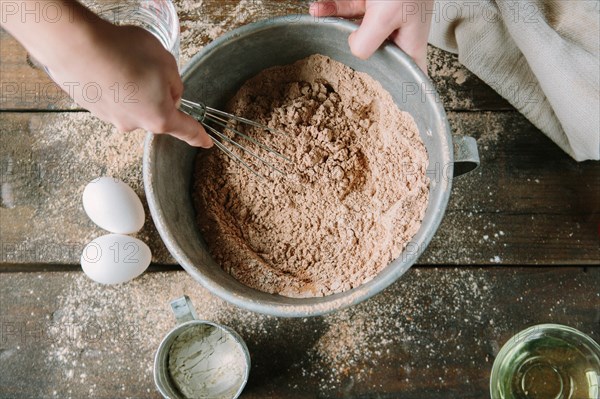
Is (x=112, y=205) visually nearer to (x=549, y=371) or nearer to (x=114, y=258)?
(x=114, y=258)

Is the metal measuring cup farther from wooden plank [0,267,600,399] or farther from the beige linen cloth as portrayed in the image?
the beige linen cloth

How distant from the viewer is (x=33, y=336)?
87cm

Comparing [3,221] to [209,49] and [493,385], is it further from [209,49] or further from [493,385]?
[493,385]

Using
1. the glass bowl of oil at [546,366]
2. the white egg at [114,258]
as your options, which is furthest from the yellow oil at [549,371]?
the white egg at [114,258]

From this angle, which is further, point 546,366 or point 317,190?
point 546,366

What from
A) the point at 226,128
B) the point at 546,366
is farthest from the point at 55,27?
the point at 546,366

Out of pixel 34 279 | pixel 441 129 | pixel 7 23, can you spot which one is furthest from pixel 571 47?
pixel 34 279

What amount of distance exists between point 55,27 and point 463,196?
0.65 meters

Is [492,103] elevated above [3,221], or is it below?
above

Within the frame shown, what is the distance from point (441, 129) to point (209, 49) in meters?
0.32

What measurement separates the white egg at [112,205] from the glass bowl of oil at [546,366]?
61cm

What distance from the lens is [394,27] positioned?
696mm

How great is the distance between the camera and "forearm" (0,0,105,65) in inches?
20.6

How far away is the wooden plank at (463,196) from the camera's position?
2.91ft
